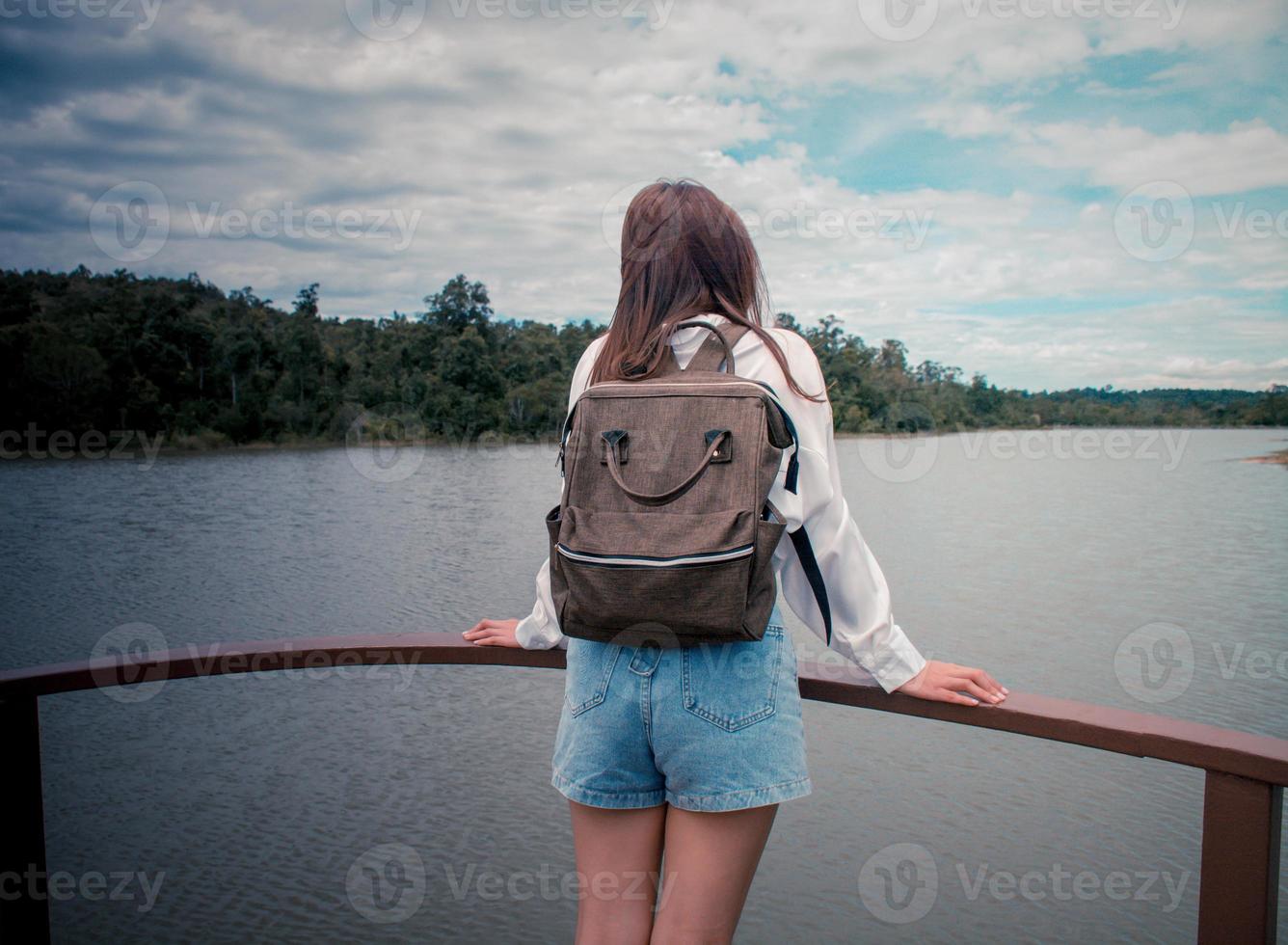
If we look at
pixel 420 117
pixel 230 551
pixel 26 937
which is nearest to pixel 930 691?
pixel 26 937

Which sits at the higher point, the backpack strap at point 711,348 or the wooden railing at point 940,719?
the backpack strap at point 711,348

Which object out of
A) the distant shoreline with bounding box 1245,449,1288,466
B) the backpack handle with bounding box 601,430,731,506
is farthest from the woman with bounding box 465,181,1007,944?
the distant shoreline with bounding box 1245,449,1288,466

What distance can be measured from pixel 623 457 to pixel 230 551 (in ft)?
73.4

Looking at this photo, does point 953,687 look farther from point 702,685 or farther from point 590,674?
point 590,674

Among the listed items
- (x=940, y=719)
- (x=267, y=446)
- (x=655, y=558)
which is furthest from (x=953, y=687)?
(x=267, y=446)

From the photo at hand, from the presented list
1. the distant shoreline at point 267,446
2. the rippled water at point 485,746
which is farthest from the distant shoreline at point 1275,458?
the rippled water at point 485,746

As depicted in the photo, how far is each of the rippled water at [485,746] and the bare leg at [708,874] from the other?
1489 mm

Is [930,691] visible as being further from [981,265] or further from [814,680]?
[981,265]

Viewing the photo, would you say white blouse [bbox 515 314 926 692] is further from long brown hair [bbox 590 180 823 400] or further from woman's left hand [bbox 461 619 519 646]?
woman's left hand [bbox 461 619 519 646]

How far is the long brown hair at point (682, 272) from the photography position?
44.7 inches

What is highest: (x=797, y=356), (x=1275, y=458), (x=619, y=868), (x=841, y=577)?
(x=797, y=356)

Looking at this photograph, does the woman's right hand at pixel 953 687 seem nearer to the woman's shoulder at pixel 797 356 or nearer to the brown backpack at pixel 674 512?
the brown backpack at pixel 674 512

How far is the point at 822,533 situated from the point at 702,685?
0.25 meters

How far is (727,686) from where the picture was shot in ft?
3.35
